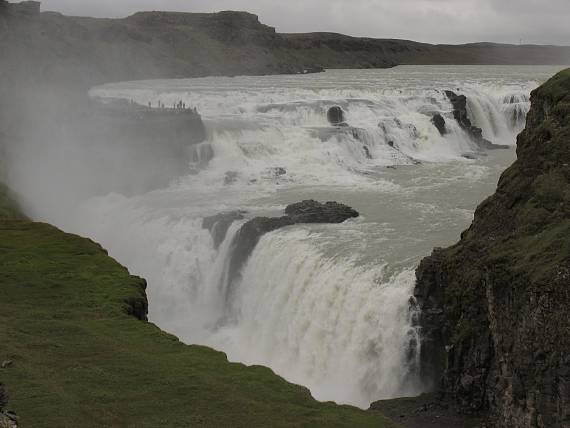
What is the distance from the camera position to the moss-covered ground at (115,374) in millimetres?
14406

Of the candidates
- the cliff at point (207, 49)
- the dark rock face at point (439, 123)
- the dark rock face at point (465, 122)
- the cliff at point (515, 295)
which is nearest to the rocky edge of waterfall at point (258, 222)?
the cliff at point (515, 295)

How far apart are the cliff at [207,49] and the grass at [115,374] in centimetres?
5400

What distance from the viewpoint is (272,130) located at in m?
49.0

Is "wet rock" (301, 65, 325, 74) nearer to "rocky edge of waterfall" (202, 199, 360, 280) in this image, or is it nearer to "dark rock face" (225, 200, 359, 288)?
"rocky edge of waterfall" (202, 199, 360, 280)

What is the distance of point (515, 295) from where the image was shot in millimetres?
16969

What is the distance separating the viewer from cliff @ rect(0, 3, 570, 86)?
102 metres

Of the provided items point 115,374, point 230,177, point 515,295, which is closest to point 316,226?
point 515,295

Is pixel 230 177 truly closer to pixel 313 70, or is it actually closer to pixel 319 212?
pixel 319 212

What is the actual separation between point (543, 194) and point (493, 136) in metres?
37.9

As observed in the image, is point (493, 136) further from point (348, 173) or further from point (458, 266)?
point (458, 266)

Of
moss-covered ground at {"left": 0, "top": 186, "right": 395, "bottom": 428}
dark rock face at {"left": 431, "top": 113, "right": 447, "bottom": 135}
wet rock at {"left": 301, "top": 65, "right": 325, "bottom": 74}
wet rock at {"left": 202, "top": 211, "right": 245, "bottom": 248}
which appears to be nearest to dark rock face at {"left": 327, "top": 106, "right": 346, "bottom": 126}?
dark rock face at {"left": 431, "top": 113, "right": 447, "bottom": 135}

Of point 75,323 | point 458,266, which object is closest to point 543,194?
point 458,266

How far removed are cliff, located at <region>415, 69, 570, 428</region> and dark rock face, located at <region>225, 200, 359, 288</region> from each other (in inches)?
347

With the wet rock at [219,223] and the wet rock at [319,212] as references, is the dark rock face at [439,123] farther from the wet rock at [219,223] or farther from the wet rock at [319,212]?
the wet rock at [219,223]
